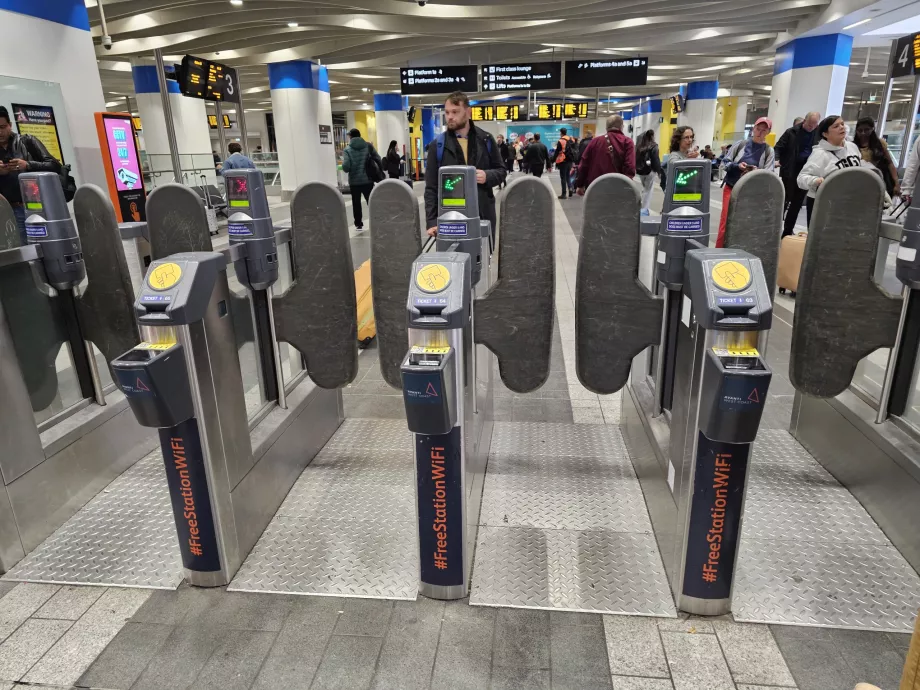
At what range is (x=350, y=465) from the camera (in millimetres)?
2928

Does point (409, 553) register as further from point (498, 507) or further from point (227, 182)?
point (227, 182)

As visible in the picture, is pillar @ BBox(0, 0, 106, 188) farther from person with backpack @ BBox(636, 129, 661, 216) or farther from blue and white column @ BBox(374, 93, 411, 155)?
blue and white column @ BBox(374, 93, 411, 155)

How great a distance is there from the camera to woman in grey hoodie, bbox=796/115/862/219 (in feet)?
16.0

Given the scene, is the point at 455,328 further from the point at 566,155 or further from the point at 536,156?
the point at 566,155

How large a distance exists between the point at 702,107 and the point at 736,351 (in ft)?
71.2

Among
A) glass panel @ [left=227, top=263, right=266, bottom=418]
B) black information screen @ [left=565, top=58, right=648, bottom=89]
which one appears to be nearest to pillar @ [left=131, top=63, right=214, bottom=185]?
black information screen @ [left=565, top=58, right=648, bottom=89]

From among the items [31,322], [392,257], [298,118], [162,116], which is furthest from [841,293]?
[162,116]

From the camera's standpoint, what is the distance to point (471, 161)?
422cm

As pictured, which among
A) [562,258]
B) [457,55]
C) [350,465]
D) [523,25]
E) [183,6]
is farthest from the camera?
[457,55]

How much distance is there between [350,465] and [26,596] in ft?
4.29

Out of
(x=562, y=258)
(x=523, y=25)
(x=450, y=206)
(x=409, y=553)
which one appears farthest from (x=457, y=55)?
(x=409, y=553)

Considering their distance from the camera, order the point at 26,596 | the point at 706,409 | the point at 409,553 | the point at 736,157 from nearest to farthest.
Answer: the point at 706,409 → the point at 26,596 → the point at 409,553 → the point at 736,157

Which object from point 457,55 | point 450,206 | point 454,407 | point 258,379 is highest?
point 457,55

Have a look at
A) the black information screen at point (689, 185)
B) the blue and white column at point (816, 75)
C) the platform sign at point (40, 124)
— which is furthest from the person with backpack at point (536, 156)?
the black information screen at point (689, 185)
